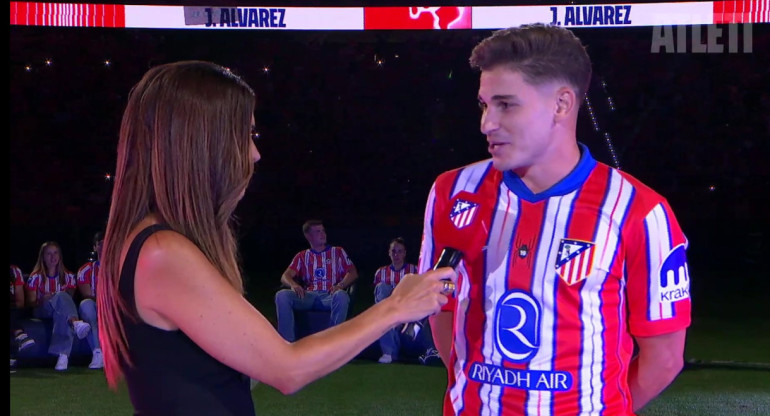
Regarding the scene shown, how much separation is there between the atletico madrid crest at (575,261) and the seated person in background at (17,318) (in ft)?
20.6

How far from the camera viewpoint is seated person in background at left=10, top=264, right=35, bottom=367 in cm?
721

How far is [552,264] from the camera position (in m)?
1.89

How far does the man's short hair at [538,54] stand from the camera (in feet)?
6.31

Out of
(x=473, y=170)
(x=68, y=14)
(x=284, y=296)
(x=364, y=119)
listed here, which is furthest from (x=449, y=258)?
(x=364, y=119)

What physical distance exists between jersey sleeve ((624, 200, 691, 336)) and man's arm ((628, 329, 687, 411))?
0.05m

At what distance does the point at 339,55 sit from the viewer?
13.8 meters

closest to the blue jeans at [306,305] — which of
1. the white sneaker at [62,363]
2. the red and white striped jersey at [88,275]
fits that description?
the red and white striped jersey at [88,275]

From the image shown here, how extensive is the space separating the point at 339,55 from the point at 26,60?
15.3ft

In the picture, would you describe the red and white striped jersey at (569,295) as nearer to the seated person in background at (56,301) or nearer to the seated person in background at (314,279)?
the seated person in background at (314,279)

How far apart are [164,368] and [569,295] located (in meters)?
0.84

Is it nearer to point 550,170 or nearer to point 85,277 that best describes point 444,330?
point 550,170

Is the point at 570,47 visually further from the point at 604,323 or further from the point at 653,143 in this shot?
the point at 653,143

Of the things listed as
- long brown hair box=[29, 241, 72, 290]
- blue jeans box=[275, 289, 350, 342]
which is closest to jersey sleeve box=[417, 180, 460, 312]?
blue jeans box=[275, 289, 350, 342]

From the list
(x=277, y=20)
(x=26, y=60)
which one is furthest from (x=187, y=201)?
(x=26, y=60)
